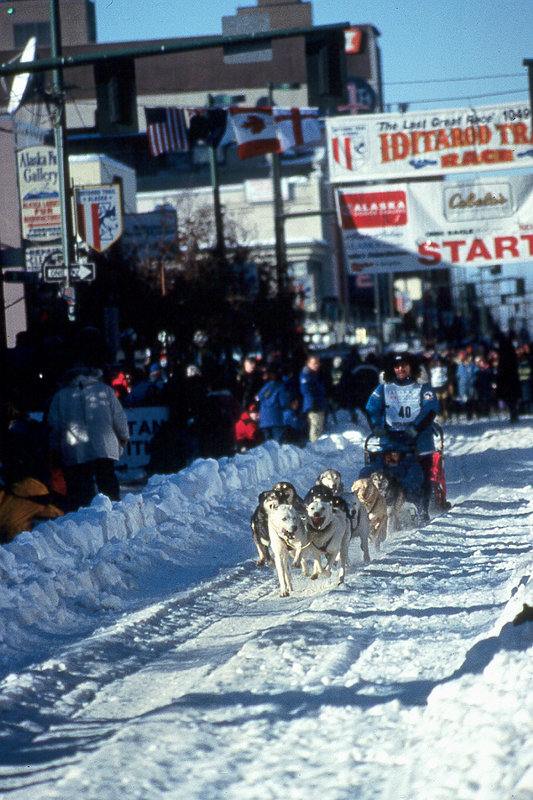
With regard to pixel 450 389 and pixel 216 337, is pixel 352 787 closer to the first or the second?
pixel 216 337

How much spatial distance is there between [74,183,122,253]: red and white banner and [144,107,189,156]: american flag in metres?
8.03

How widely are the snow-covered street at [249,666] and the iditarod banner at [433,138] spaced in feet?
39.4

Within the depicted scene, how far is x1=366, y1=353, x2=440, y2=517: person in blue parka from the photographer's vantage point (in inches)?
450

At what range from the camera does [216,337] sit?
28.4 m

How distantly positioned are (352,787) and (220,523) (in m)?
7.53

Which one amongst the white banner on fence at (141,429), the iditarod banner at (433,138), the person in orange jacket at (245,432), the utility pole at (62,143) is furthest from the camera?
the iditarod banner at (433,138)

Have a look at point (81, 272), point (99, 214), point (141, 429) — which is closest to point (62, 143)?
point (81, 272)

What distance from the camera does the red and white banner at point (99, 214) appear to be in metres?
19.3

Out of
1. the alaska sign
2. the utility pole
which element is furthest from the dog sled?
the alaska sign

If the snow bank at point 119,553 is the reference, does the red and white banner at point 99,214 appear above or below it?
above

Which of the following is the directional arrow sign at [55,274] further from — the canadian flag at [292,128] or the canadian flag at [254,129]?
the canadian flag at [292,128]

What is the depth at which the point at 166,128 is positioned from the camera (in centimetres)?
2731

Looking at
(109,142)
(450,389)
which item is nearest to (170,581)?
(450,389)

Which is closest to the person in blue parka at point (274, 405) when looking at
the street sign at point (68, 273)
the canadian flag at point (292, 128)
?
the street sign at point (68, 273)
